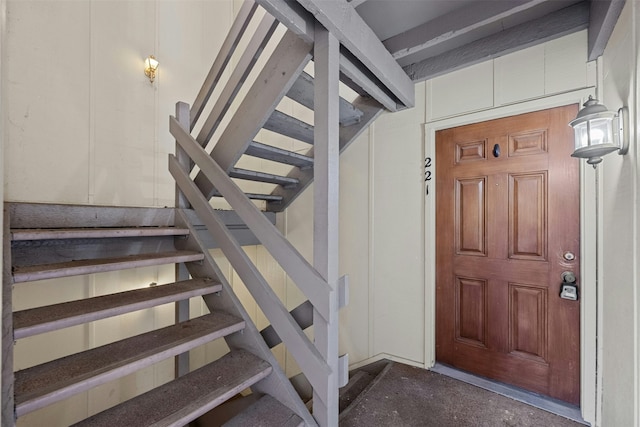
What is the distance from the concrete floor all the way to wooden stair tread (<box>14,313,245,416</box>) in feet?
3.16

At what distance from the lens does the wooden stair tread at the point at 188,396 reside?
1.08m

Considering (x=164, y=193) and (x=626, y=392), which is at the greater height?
(x=164, y=193)

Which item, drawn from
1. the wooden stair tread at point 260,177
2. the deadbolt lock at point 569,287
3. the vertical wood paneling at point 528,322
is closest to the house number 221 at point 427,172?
the vertical wood paneling at point 528,322

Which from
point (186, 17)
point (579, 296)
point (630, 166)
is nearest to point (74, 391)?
point (630, 166)

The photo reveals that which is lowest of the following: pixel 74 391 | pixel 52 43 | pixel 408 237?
pixel 74 391

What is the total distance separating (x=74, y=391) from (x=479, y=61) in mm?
2756

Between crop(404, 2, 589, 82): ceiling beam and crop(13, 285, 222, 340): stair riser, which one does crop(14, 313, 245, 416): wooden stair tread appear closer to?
crop(13, 285, 222, 340): stair riser

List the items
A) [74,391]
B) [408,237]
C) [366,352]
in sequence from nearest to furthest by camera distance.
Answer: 1. [74,391]
2. [408,237]
3. [366,352]

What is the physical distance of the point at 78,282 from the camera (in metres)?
2.37

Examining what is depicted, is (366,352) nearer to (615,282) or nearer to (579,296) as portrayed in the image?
(579,296)

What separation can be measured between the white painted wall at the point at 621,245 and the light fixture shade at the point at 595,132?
0.24 ft

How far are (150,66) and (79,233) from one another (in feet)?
6.83

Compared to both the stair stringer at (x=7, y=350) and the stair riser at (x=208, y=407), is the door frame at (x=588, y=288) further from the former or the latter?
the stair stringer at (x=7, y=350)

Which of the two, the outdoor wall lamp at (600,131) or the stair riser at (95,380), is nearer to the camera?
the stair riser at (95,380)
